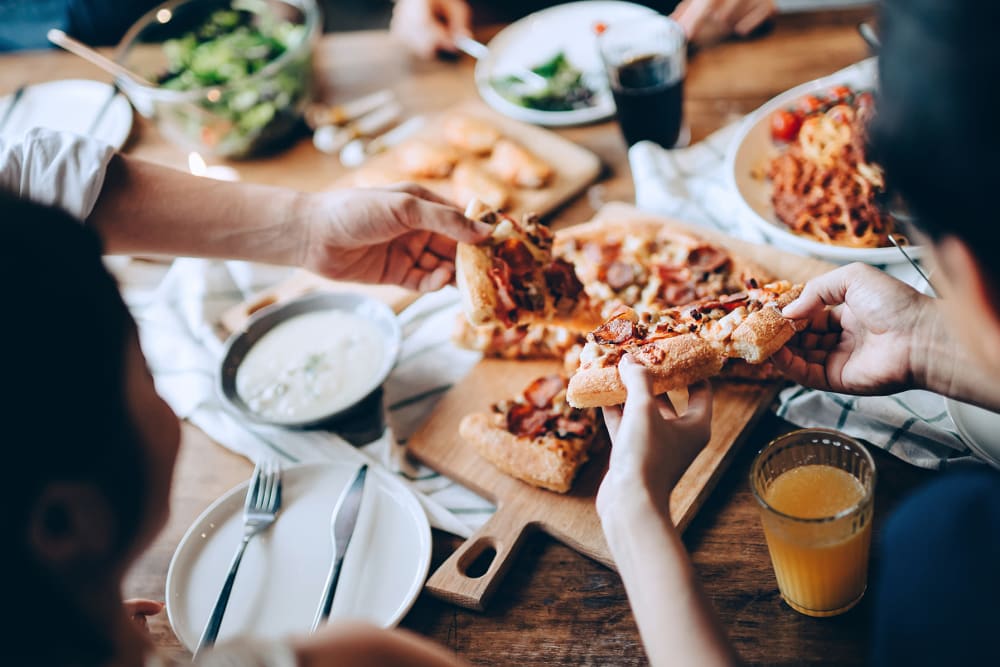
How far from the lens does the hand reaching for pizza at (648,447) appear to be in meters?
1.77

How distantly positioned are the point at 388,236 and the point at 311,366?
1.67 ft

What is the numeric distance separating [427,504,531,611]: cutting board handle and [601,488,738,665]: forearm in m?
0.53

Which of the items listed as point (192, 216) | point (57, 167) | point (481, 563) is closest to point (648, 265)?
point (481, 563)

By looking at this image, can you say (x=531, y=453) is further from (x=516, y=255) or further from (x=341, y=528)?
(x=516, y=255)

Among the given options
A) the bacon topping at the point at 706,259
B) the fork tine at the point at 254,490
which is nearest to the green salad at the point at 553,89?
the bacon topping at the point at 706,259

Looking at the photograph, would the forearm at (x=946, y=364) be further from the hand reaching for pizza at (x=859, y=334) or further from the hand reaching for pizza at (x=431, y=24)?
the hand reaching for pizza at (x=431, y=24)

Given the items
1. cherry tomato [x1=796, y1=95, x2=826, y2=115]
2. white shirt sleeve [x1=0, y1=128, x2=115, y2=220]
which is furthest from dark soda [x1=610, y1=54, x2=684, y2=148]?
white shirt sleeve [x1=0, y1=128, x2=115, y2=220]

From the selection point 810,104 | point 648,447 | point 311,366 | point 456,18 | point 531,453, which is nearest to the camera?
point 648,447

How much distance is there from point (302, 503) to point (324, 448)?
10.6 inches

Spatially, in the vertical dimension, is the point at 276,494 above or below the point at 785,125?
below

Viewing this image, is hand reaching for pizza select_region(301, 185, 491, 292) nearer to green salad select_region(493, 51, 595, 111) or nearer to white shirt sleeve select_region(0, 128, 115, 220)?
white shirt sleeve select_region(0, 128, 115, 220)

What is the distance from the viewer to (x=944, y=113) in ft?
3.66

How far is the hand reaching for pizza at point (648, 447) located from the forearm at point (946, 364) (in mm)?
608

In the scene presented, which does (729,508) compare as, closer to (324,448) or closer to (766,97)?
(324,448)
